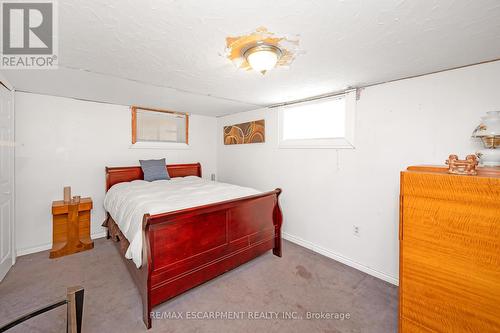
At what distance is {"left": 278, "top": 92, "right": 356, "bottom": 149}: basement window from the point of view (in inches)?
105

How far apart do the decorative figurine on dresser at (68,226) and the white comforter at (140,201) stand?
14.0 inches

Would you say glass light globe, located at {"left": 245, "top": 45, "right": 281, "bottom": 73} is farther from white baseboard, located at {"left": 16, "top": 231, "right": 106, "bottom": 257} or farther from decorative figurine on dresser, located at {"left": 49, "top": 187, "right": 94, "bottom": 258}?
white baseboard, located at {"left": 16, "top": 231, "right": 106, "bottom": 257}

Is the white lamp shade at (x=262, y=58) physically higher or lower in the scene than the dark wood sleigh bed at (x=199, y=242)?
higher

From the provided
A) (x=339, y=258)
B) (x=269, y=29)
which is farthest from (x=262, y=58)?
(x=339, y=258)

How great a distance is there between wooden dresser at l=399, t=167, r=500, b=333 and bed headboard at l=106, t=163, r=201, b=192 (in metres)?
3.70

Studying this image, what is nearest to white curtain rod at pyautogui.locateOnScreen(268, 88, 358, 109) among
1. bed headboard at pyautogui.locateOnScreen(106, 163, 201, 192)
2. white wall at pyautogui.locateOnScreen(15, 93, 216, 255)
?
bed headboard at pyautogui.locateOnScreen(106, 163, 201, 192)

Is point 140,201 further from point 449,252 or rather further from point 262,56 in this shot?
point 449,252

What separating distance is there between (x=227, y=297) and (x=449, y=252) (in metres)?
1.78

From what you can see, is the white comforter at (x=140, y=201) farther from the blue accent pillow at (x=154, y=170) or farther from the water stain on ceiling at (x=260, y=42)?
the water stain on ceiling at (x=260, y=42)

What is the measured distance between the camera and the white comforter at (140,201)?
1.92m

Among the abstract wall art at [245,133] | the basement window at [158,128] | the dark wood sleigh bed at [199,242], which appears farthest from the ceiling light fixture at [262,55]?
the basement window at [158,128]

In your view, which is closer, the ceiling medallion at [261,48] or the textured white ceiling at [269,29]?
the textured white ceiling at [269,29]

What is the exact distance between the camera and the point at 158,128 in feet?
13.2

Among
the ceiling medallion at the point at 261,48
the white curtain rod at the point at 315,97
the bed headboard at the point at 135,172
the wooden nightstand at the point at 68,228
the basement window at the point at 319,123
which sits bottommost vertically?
the wooden nightstand at the point at 68,228
